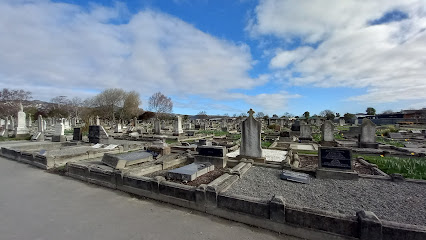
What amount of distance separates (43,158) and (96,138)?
614 centimetres

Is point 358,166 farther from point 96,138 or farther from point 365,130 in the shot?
point 96,138

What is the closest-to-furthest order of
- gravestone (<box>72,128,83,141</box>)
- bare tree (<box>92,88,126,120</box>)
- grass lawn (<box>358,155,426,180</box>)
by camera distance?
1. grass lawn (<box>358,155,426,180</box>)
2. gravestone (<box>72,128,83,141</box>)
3. bare tree (<box>92,88,126,120</box>)

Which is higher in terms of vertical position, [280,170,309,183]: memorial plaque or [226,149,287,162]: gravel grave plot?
[280,170,309,183]: memorial plaque

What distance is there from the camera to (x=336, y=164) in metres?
6.50

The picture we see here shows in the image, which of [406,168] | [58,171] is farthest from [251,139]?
[58,171]

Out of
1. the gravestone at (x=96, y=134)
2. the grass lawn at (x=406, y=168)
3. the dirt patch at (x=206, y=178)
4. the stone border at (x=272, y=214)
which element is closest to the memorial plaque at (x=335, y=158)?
the grass lawn at (x=406, y=168)

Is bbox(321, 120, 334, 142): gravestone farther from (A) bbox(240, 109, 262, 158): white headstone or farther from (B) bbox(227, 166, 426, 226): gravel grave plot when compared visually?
(B) bbox(227, 166, 426, 226): gravel grave plot

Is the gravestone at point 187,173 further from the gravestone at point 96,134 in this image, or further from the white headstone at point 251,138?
the gravestone at point 96,134

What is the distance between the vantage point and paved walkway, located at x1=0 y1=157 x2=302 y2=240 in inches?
143

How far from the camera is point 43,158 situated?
27.8 ft

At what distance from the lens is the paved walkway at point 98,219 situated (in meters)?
3.64

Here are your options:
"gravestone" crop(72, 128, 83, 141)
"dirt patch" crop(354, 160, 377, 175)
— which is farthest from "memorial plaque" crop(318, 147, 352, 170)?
"gravestone" crop(72, 128, 83, 141)

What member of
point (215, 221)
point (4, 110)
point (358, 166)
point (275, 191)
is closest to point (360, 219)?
point (275, 191)

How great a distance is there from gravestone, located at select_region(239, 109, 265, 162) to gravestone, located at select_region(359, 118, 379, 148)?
9.38 metres
